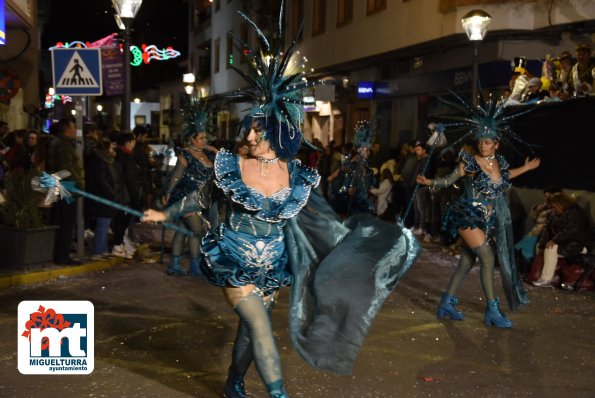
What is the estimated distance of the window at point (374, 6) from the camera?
24491 mm

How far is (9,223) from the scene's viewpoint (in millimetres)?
10516

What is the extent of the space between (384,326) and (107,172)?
5.16 m

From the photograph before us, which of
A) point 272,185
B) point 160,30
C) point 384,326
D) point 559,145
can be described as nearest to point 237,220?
point 272,185

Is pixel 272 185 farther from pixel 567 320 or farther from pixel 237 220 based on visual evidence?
pixel 567 320

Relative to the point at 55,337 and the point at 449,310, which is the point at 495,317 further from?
the point at 55,337

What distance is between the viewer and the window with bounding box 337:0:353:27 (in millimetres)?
27352

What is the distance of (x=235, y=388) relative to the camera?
5461 mm

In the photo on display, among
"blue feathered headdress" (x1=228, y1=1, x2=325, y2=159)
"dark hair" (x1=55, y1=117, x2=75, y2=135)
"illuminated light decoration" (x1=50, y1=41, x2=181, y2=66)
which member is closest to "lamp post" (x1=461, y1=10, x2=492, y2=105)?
"dark hair" (x1=55, y1=117, x2=75, y2=135)

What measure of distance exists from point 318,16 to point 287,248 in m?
26.2

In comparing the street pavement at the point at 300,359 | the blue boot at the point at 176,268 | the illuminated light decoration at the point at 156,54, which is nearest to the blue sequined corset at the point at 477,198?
the street pavement at the point at 300,359

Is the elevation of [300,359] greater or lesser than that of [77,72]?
lesser

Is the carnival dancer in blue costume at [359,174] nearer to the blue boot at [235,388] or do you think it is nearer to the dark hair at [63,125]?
the dark hair at [63,125]

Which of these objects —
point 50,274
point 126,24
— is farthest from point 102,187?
point 126,24

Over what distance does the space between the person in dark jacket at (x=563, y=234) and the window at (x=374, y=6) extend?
1451 cm
